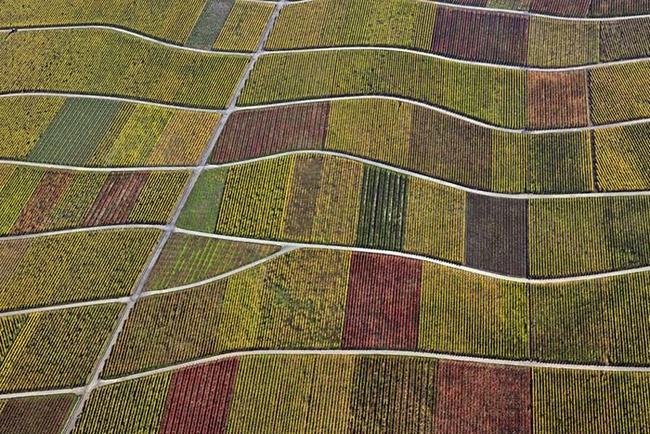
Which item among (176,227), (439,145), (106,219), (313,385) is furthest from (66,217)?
(439,145)

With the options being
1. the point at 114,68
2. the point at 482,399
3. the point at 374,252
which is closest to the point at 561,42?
the point at 374,252

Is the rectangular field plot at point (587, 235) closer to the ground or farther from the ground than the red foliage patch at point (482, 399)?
farther from the ground

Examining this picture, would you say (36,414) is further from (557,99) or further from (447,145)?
(557,99)

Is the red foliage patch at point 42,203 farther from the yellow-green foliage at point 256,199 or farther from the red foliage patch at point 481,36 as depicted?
the red foliage patch at point 481,36

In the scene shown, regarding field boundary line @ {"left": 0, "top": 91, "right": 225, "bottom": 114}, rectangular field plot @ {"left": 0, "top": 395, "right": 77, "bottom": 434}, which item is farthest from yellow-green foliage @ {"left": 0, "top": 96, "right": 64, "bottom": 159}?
rectangular field plot @ {"left": 0, "top": 395, "right": 77, "bottom": 434}

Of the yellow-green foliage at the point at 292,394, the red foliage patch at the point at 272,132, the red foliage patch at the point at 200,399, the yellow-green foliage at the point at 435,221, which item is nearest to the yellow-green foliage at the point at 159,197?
the red foliage patch at the point at 272,132

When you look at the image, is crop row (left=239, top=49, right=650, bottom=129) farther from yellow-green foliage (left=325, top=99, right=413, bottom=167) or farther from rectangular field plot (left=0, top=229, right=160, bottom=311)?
rectangular field plot (left=0, top=229, right=160, bottom=311)
